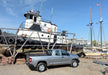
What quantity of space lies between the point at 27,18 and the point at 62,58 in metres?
16.7

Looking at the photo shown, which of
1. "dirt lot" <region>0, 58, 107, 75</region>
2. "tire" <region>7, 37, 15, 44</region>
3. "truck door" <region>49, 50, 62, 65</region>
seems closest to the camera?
"dirt lot" <region>0, 58, 107, 75</region>

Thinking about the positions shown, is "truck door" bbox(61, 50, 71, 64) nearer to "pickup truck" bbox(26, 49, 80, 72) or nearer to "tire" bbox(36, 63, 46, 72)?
"pickup truck" bbox(26, 49, 80, 72)

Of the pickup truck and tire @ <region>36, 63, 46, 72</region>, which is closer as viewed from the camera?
the pickup truck

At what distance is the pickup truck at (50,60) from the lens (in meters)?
6.49

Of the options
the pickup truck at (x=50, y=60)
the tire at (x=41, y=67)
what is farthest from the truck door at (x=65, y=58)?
the tire at (x=41, y=67)

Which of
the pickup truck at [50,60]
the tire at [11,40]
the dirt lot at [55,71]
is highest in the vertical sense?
the tire at [11,40]

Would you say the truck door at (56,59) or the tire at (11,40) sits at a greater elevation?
the tire at (11,40)

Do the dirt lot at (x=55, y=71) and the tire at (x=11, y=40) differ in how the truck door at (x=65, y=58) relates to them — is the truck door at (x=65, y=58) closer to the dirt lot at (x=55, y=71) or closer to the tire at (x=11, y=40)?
the dirt lot at (x=55, y=71)

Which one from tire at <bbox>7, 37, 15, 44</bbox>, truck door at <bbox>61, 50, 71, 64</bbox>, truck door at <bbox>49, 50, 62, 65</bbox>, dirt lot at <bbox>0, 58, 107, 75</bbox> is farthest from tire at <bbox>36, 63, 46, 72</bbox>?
tire at <bbox>7, 37, 15, 44</bbox>

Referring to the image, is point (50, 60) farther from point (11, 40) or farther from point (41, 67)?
point (11, 40)

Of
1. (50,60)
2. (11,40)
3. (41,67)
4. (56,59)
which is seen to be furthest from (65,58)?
(11,40)

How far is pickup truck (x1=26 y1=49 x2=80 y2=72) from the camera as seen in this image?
6.49m

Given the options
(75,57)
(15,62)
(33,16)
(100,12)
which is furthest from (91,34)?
(15,62)

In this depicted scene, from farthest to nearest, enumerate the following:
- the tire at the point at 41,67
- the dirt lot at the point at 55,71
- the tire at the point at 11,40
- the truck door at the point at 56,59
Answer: the tire at the point at 11,40 → the truck door at the point at 56,59 → the tire at the point at 41,67 → the dirt lot at the point at 55,71
